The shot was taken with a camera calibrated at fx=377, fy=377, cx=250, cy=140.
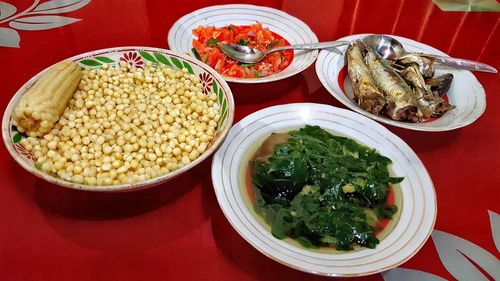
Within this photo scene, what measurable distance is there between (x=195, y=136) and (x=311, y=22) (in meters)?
1.34

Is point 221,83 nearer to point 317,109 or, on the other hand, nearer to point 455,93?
point 317,109

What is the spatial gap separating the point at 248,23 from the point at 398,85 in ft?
3.21

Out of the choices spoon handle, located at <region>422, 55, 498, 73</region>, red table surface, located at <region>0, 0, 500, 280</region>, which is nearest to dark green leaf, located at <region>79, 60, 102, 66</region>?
red table surface, located at <region>0, 0, 500, 280</region>

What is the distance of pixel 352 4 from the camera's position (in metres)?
2.56

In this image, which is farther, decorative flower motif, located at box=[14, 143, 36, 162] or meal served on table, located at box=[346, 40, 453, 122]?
meal served on table, located at box=[346, 40, 453, 122]

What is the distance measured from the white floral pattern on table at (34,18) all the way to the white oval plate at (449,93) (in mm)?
1427

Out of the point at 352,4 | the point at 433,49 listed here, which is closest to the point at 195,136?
the point at 433,49

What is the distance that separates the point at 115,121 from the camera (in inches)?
57.1

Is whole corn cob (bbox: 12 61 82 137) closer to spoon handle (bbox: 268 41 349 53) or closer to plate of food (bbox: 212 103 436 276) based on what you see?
plate of food (bbox: 212 103 436 276)

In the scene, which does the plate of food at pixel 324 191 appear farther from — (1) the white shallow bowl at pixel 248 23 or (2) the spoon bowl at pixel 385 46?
(2) the spoon bowl at pixel 385 46

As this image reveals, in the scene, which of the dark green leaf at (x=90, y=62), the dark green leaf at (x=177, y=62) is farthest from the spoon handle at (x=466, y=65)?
the dark green leaf at (x=90, y=62)

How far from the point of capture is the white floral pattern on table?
194 centimetres

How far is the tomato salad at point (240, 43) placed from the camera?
1.87m

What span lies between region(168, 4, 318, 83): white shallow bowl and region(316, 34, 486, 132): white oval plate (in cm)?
11
